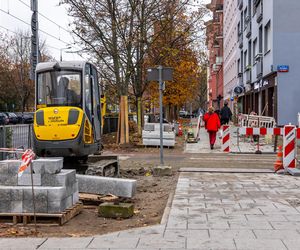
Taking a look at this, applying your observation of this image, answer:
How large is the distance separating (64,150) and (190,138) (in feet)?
46.5

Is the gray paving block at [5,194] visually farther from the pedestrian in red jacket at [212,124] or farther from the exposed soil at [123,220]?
the pedestrian in red jacket at [212,124]

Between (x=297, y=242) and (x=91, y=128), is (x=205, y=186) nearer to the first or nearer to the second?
(x=91, y=128)

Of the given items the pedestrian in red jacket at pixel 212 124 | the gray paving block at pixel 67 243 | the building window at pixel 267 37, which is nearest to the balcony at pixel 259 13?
the building window at pixel 267 37

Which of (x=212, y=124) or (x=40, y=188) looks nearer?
(x=40, y=188)

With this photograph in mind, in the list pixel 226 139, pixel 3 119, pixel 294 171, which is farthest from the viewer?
pixel 3 119

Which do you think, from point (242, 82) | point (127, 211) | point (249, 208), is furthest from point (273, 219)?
point (242, 82)

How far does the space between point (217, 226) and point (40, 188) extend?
100 inches

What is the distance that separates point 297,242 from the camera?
6.06 metres

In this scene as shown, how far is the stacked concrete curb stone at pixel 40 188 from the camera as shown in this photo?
282 inches

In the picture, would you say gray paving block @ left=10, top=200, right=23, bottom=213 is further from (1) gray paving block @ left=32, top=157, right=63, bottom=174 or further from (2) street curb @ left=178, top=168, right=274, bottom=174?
(2) street curb @ left=178, top=168, right=274, bottom=174

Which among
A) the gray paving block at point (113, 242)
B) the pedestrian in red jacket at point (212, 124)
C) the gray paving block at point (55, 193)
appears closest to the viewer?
the gray paving block at point (113, 242)

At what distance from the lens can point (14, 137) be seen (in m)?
15.1

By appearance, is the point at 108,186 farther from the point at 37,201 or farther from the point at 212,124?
the point at 212,124

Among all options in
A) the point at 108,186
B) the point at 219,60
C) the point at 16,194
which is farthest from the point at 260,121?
the point at 219,60
